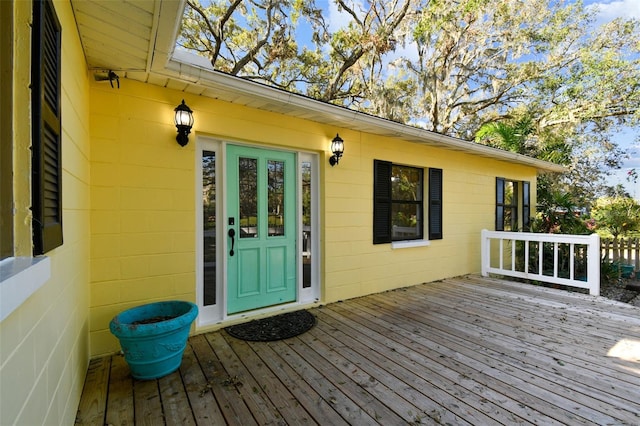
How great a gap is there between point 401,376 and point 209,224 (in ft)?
7.72

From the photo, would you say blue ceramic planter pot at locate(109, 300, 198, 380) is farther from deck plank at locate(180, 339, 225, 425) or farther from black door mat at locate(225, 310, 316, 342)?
black door mat at locate(225, 310, 316, 342)

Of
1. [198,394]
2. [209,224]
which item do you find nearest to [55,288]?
[198,394]

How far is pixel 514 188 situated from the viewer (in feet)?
23.6

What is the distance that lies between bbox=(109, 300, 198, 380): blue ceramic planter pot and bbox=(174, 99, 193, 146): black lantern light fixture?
1.66 m

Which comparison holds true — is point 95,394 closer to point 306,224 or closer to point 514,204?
point 306,224

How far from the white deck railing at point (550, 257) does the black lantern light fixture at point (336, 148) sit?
3.55 meters

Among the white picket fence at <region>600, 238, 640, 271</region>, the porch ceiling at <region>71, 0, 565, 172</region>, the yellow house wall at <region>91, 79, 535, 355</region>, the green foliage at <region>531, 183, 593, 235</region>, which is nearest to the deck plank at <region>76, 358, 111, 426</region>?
the yellow house wall at <region>91, 79, 535, 355</region>

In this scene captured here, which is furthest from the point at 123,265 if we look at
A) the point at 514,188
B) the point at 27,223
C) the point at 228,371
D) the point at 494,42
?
the point at 494,42

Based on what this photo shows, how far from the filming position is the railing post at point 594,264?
4395 mm

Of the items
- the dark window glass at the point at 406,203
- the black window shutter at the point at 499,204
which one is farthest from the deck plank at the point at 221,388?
the black window shutter at the point at 499,204

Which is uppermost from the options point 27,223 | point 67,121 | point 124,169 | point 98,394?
point 67,121

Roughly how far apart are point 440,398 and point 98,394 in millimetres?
2371

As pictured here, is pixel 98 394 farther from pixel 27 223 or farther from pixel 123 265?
pixel 27 223

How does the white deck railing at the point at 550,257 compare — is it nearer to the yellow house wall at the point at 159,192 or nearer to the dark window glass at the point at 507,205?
the dark window glass at the point at 507,205
